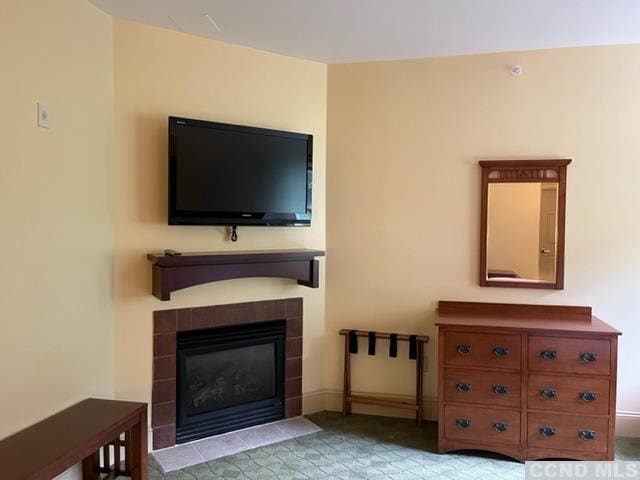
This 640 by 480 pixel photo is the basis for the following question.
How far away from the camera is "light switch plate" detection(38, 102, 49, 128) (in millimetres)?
2176

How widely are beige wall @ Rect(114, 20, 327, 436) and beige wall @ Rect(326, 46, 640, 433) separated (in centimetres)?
54

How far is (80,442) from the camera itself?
200 centimetres

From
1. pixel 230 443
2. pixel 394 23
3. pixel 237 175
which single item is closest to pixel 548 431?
pixel 230 443

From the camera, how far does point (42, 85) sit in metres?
2.19

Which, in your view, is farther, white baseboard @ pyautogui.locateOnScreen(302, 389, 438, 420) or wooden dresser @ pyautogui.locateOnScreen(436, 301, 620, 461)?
white baseboard @ pyautogui.locateOnScreen(302, 389, 438, 420)

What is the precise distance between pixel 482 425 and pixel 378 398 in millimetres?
821

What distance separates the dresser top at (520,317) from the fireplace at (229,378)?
Answer: 1.21 m

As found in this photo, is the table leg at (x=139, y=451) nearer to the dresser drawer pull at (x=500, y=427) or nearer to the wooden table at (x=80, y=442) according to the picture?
the wooden table at (x=80, y=442)

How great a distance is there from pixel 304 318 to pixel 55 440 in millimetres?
1789

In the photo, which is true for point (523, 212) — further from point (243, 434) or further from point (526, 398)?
point (243, 434)

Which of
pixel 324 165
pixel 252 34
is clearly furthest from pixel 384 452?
pixel 252 34

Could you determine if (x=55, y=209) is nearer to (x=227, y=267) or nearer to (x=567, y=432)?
(x=227, y=267)

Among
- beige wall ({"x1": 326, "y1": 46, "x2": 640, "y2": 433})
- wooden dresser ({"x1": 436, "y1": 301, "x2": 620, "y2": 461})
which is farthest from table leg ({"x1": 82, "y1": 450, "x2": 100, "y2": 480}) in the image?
wooden dresser ({"x1": 436, "y1": 301, "x2": 620, "y2": 461})

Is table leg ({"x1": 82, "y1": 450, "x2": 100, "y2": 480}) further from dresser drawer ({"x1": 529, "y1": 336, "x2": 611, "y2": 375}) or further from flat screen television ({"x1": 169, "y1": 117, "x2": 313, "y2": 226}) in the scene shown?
dresser drawer ({"x1": 529, "y1": 336, "x2": 611, "y2": 375})
